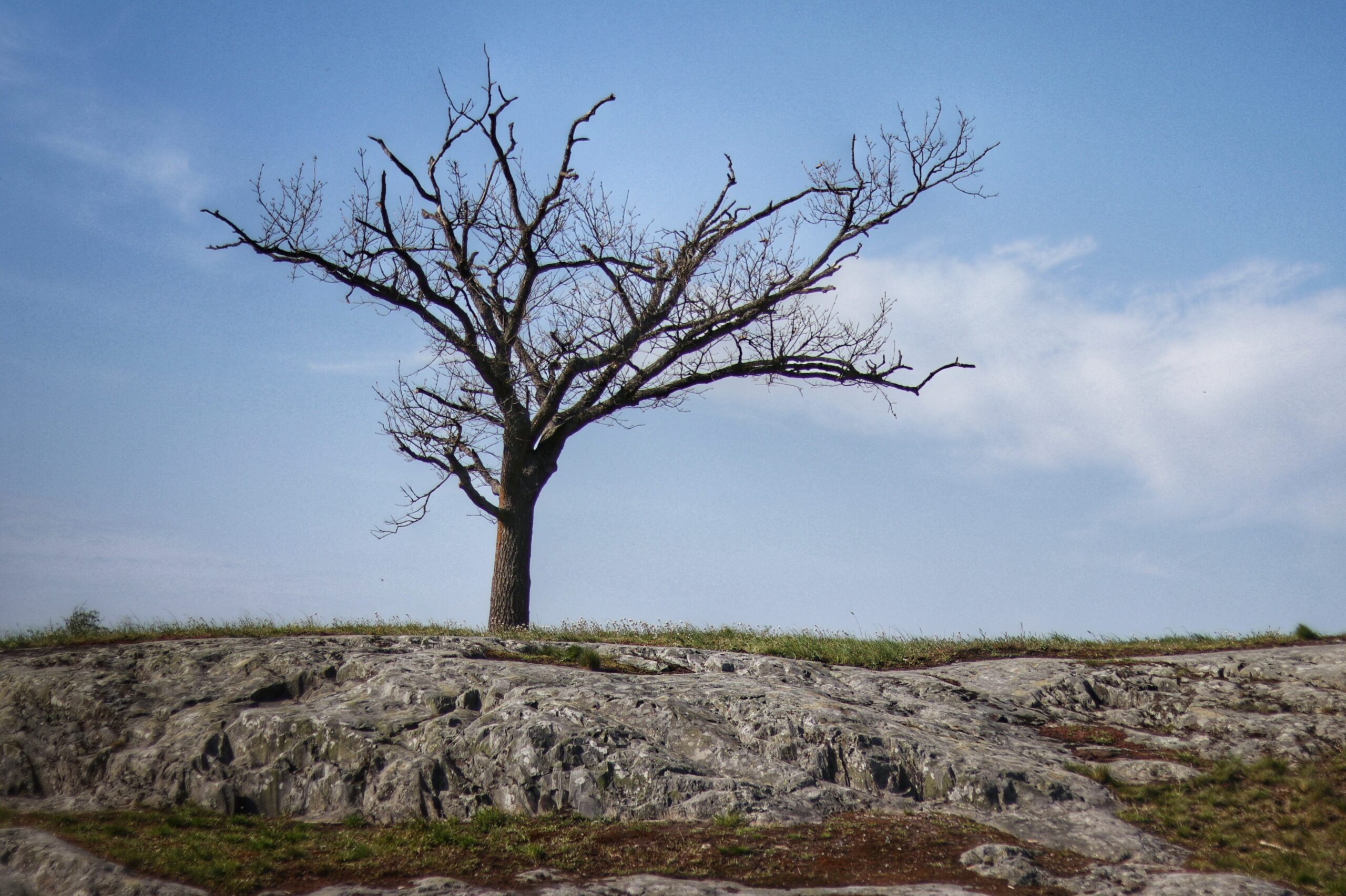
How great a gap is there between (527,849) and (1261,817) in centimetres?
977

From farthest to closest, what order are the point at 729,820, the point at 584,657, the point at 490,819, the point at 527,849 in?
the point at 584,657 < the point at 490,819 < the point at 729,820 < the point at 527,849

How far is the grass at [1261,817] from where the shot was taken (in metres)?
10.3

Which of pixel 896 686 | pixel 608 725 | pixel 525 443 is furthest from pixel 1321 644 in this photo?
pixel 525 443

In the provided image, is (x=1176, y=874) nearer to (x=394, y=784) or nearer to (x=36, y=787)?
(x=394, y=784)

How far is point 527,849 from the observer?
31.9 ft

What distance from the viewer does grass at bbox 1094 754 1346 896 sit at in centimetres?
1034

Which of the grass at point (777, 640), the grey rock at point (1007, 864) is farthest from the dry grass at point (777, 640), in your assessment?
the grey rock at point (1007, 864)

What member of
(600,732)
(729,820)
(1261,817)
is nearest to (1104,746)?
(1261,817)

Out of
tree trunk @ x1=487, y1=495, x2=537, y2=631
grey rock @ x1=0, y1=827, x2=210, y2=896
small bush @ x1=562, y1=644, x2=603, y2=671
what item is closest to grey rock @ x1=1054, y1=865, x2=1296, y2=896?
small bush @ x1=562, y1=644, x2=603, y2=671

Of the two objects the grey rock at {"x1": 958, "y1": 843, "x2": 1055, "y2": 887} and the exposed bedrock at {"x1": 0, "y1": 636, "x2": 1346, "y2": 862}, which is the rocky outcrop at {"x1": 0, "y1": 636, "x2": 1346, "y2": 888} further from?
the grey rock at {"x1": 958, "y1": 843, "x2": 1055, "y2": 887}

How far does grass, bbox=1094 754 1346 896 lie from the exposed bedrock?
0.55 metres

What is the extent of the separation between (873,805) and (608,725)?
11.7ft

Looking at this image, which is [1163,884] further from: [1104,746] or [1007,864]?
[1104,746]

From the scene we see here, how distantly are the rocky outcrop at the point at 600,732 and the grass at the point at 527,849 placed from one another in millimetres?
495
